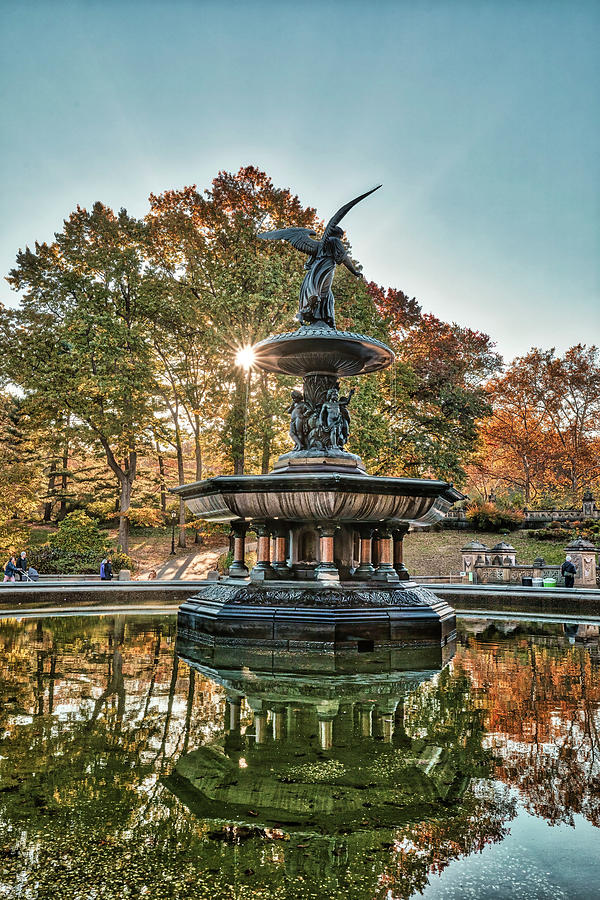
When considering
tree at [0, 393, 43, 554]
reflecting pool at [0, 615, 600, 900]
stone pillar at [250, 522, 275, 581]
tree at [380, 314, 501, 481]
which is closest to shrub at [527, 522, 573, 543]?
tree at [380, 314, 501, 481]

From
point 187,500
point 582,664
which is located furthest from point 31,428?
point 582,664

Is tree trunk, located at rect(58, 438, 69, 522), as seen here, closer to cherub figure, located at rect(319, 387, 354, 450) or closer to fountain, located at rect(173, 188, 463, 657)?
fountain, located at rect(173, 188, 463, 657)

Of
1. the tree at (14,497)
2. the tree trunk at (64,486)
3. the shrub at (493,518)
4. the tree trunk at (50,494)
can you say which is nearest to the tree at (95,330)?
the tree at (14,497)

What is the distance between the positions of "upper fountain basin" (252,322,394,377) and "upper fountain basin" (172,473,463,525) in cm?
274

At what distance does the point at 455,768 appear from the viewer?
4.05m

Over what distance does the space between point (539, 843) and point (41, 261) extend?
34800 mm

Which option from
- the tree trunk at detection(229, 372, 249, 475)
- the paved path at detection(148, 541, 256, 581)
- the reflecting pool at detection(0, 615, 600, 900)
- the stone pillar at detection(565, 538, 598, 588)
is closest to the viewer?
the reflecting pool at detection(0, 615, 600, 900)

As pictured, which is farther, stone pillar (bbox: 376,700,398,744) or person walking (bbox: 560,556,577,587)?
person walking (bbox: 560,556,577,587)

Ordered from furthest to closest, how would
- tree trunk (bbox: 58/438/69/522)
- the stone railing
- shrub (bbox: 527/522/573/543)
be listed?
tree trunk (bbox: 58/438/69/522), shrub (bbox: 527/522/573/543), the stone railing

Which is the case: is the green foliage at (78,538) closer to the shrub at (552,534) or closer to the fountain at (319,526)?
the fountain at (319,526)

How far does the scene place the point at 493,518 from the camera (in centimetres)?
4056

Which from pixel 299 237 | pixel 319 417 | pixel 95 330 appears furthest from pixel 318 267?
pixel 95 330

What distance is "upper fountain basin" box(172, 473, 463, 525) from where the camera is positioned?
9.34m

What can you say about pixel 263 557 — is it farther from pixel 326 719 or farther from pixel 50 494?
pixel 50 494
